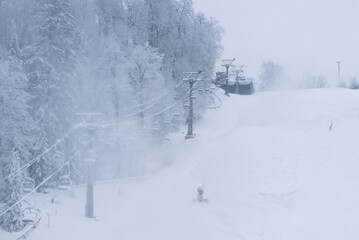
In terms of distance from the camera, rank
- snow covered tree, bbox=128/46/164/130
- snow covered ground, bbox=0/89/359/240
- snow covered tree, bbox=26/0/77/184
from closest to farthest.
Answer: snow covered ground, bbox=0/89/359/240, snow covered tree, bbox=26/0/77/184, snow covered tree, bbox=128/46/164/130

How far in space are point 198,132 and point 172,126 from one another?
2413mm

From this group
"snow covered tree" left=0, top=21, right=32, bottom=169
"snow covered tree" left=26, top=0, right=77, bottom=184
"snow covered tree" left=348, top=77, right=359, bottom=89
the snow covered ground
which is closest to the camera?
the snow covered ground

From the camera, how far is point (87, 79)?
97.1 ft

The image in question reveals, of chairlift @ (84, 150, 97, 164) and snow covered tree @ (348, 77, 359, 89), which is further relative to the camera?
snow covered tree @ (348, 77, 359, 89)

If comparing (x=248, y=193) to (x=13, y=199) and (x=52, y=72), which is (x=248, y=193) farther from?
(x=52, y=72)

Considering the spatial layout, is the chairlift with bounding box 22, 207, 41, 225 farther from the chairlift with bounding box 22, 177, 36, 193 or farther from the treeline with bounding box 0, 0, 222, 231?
the chairlift with bounding box 22, 177, 36, 193

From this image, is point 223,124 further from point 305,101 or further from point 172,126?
point 305,101

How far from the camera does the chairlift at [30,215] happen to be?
1858cm

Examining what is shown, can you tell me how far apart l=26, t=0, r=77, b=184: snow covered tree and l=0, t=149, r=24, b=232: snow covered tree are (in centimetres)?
545

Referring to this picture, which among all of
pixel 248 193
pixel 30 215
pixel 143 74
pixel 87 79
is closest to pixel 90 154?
pixel 30 215

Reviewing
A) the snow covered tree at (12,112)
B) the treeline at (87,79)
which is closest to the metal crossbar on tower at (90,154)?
the treeline at (87,79)

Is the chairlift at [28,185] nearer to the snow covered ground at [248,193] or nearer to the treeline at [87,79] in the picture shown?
the treeline at [87,79]

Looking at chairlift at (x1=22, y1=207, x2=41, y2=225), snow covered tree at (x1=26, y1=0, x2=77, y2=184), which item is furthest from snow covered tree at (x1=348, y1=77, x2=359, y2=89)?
chairlift at (x1=22, y1=207, x2=41, y2=225)

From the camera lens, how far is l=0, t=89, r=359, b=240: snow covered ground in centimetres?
1716
